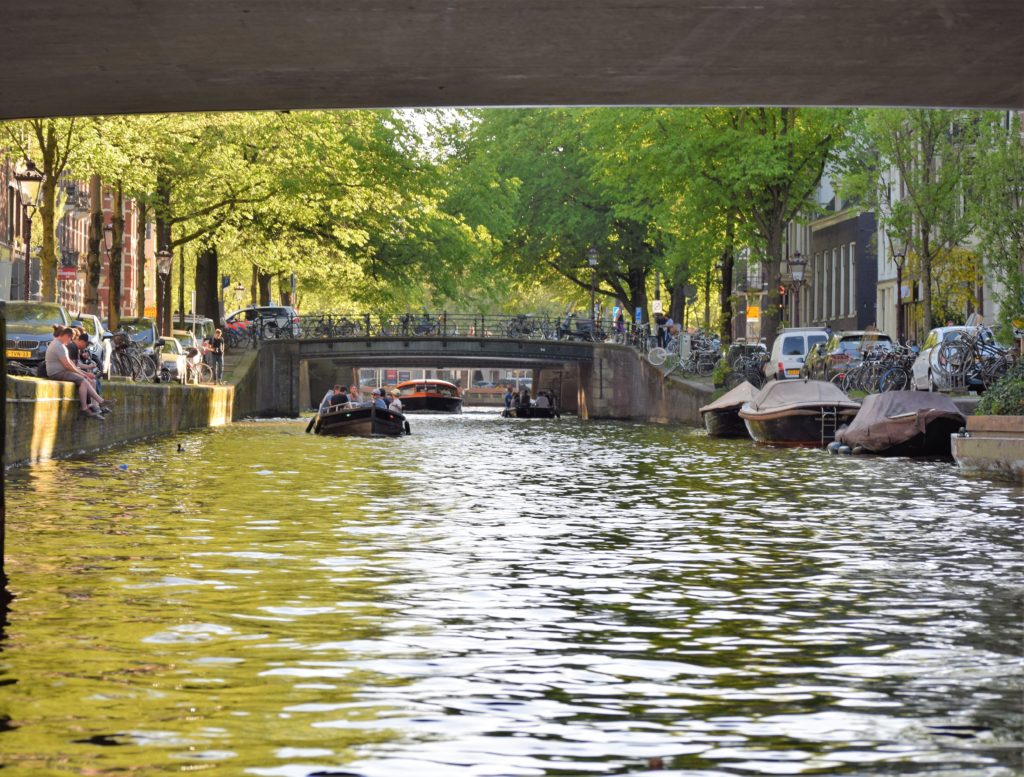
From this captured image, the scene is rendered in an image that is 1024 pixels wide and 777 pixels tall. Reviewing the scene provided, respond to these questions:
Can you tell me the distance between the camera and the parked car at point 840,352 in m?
45.2

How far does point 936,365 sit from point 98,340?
16.8 meters

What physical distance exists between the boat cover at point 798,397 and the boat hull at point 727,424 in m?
3.72

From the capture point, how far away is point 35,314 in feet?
129

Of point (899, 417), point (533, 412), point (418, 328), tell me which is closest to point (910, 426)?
point (899, 417)

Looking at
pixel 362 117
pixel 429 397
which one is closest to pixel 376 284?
pixel 362 117

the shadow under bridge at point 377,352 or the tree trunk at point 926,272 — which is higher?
the tree trunk at point 926,272

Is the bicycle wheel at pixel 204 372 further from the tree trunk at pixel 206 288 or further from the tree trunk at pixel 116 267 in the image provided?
the tree trunk at pixel 206 288

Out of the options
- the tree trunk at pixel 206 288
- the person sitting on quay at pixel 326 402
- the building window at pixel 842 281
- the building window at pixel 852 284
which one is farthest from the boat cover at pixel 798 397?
the building window at pixel 842 281

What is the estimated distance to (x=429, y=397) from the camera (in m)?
95.0

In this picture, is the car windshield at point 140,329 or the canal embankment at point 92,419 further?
the car windshield at point 140,329

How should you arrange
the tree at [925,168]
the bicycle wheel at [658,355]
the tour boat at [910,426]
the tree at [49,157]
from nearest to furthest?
the tour boat at [910,426]
the tree at [49,157]
the tree at [925,168]
the bicycle wheel at [658,355]

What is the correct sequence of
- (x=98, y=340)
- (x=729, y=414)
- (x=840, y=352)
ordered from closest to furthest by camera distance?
(x=98, y=340) → (x=729, y=414) → (x=840, y=352)

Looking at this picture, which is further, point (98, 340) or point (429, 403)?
point (429, 403)

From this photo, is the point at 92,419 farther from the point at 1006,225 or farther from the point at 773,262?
the point at 773,262
